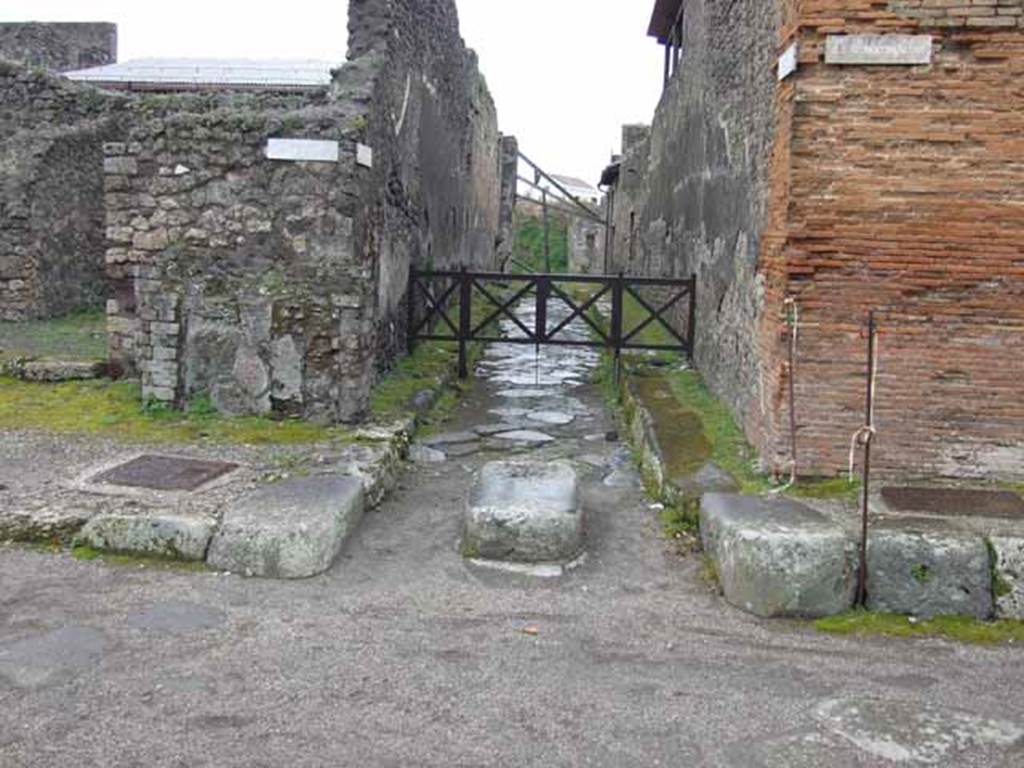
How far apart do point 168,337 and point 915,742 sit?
18.8ft

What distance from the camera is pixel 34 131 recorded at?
12383 millimetres

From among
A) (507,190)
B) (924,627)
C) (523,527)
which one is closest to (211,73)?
(507,190)

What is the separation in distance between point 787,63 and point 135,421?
5043 millimetres

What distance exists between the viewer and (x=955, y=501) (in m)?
5.32

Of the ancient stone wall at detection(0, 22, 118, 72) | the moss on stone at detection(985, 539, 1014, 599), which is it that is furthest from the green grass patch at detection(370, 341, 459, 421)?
the ancient stone wall at detection(0, 22, 118, 72)

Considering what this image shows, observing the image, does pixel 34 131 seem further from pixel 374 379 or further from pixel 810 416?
pixel 810 416

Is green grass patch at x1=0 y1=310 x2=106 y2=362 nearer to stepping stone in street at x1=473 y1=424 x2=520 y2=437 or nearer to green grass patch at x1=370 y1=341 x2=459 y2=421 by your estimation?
green grass patch at x1=370 y1=341 x2=459 y2=421

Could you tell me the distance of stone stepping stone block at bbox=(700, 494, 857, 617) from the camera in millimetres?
4516

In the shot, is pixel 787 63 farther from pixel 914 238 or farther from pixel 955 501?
pixel 955 501

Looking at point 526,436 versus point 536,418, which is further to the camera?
point 536,418

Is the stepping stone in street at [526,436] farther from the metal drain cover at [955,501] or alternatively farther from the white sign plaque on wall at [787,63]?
the white sign plaque on wall at [787,63]

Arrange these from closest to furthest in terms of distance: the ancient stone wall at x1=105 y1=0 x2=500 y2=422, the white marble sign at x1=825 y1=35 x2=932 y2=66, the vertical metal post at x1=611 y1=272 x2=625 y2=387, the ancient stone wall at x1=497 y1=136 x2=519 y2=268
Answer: the white marble sign at x1=825 y1=35 x2=932 y2=66
the ancient stone wall at x1=105 y1=0 x2=500 y2=422
the vertical metal post at x1=611 y1=272 x2=625 y2=387
the ancient stone wall at x1=497 y1=136 x2=519 y2=268

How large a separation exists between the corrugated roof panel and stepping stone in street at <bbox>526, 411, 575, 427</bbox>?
10786 mm

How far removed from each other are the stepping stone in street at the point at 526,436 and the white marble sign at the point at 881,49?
3796 millimetres
